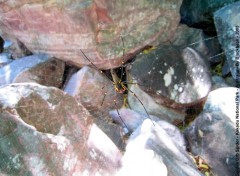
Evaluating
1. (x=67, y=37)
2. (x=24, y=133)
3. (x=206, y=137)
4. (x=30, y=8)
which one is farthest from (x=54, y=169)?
(x=30, y=8)

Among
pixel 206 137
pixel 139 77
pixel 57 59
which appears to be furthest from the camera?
pixel 57 59

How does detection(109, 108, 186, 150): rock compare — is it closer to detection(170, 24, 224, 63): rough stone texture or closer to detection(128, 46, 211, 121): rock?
detection(128, 46, 211, 121): rock

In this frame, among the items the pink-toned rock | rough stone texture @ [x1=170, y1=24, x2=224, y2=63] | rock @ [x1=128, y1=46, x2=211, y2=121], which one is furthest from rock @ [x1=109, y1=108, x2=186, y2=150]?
rough stone texture @ [x1=170, y1=24, x2=224, y2=63]

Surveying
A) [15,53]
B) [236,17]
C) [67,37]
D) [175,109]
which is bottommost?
[175,109]

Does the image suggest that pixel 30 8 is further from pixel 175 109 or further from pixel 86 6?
pixel 175 109

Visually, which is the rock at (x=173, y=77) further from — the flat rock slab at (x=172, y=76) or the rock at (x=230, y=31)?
the rock at (x=230, y=31)

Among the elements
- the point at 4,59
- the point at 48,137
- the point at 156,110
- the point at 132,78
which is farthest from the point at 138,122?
the point at 4,59

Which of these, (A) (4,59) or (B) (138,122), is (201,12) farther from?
(A) (4,59)
